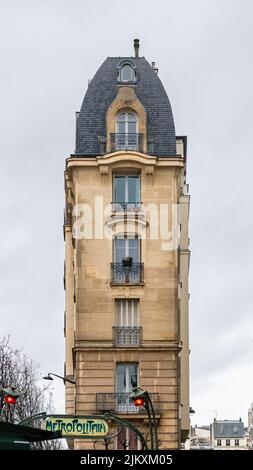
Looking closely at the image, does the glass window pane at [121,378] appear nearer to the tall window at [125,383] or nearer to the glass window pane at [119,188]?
the tall window at [125,383]

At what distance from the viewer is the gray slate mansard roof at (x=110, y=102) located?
172 ft

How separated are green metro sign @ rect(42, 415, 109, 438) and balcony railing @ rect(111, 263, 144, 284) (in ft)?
71.5

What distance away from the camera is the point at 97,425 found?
92.5 feet

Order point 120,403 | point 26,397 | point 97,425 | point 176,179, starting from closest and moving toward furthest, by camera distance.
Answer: point 97,425 → point 120,403 → point 176,179 → point 26,397

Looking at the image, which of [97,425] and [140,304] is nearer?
[97,425]

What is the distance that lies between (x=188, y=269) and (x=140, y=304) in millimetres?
8658

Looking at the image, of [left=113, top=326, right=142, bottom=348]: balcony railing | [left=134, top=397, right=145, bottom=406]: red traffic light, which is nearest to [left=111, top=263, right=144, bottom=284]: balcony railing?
[left=113, top=326, right=142, bottom=348]: balcony railing

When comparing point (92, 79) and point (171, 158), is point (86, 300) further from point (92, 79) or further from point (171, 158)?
point (92, 79)

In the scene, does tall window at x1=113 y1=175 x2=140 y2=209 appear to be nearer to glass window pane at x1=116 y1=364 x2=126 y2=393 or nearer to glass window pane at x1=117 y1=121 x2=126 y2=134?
glass window pane at x1=117 y1=121 x2=126 y2=134

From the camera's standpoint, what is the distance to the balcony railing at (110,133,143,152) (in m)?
51.5

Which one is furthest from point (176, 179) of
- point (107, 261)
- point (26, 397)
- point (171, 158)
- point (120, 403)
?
point (26, 397)

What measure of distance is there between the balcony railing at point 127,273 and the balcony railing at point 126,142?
5.45m

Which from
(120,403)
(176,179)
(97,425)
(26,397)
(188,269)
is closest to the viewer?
(97,425)

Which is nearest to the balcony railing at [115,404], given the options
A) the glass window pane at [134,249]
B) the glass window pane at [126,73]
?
the glass window pane at [134,249]
